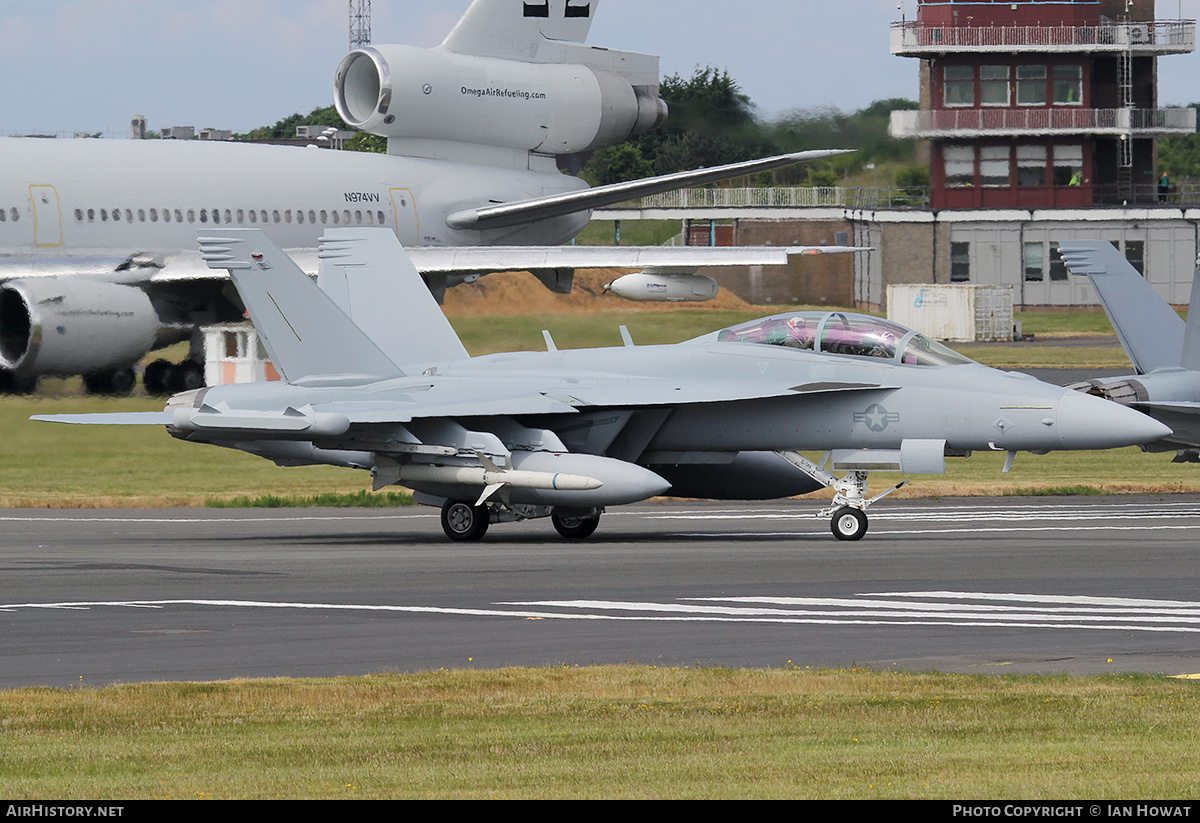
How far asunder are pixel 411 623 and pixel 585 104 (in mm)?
31946

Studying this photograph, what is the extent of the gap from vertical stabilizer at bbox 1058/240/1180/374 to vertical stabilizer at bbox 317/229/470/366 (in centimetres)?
1001

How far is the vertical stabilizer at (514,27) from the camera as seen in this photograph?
44.3 metres

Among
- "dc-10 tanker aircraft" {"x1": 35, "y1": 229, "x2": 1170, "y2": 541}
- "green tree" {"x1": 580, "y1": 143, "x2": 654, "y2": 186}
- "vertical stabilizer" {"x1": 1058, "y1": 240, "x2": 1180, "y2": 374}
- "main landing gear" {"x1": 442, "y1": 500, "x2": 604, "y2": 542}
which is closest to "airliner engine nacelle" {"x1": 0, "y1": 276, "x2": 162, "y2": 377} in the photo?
"dc-10 tanker aircraft" {"x1": 35, "y1": 229, "x2": 1170, "y2": 541}

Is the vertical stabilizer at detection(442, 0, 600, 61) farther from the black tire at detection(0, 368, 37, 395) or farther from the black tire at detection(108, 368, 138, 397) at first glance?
the black tire at detection(0, 368, 37, 395)

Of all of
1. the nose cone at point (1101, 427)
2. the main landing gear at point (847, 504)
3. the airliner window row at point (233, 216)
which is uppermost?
the airliner window row at point (233, 216)

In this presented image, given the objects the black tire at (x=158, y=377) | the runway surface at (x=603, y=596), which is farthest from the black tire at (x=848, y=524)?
the black tire at (x=158, y=377)

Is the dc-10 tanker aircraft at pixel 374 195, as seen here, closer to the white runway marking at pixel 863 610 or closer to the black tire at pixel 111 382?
the black tire at pixel 111 382

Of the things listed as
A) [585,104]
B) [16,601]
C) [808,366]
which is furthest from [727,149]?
[16,601]

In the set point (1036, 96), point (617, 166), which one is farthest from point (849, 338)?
point (617, 166)

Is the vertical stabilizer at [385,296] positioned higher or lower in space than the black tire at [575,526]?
higher

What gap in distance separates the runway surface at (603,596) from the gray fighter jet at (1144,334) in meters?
1.78

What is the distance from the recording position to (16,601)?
17.1m

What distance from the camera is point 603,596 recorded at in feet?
56.9

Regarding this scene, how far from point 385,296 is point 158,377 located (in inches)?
322
